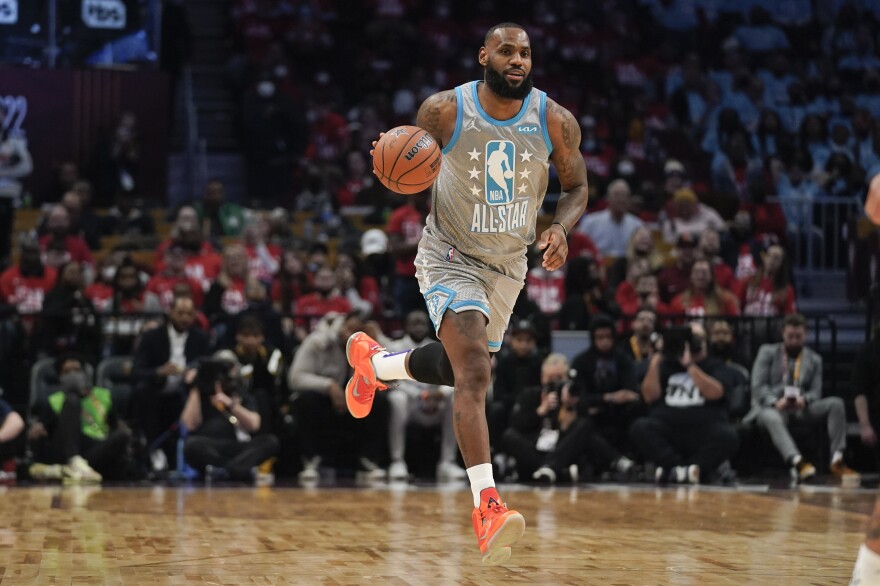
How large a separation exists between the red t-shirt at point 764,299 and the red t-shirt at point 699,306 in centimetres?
34

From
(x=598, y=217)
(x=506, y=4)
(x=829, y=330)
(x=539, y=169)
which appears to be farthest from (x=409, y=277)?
(x=506, y=4)

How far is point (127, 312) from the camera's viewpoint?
44.5ft

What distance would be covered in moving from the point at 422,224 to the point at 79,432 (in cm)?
452

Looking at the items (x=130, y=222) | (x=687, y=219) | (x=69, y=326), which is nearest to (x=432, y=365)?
(x=69, y=326)

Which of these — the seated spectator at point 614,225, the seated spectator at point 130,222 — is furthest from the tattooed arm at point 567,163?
the seated spectator at point 130,222

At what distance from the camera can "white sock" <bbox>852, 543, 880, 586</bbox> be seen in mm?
4195

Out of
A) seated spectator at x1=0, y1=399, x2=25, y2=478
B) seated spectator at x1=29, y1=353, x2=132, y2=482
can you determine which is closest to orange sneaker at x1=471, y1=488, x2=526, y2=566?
seated spectator at x1=29, y1=353, x2=132, y2=482

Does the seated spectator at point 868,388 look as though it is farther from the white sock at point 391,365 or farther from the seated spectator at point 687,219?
the white sock at point 391,365

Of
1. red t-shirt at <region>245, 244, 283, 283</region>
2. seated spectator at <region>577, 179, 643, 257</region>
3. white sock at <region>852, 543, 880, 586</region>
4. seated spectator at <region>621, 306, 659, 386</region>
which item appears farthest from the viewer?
seated spectator at <region>577, 179, 643, 257</region>

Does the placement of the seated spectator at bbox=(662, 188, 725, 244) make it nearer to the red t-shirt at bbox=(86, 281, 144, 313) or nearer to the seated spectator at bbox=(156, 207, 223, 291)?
the seated spectator at bbox=(156, 207, 223, 291)

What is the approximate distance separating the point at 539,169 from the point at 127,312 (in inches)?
294

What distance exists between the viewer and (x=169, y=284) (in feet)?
47.2

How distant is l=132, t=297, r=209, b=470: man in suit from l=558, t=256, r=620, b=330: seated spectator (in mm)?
3607

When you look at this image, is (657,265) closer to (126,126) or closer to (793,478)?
(793,478)
